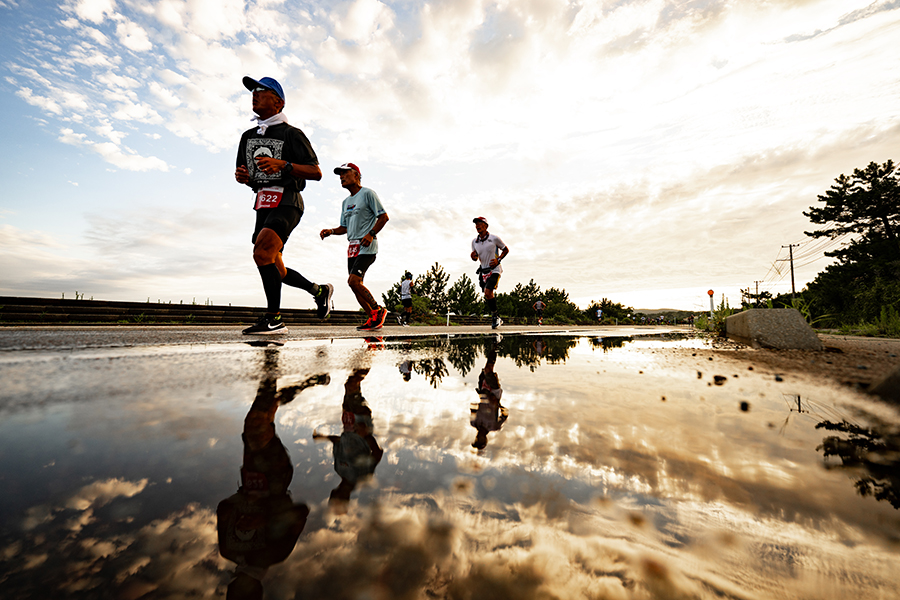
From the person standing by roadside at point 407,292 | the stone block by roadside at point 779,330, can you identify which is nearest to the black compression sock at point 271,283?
the stone block by roadside at point 779,330

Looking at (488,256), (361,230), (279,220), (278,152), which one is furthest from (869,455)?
(488,256)

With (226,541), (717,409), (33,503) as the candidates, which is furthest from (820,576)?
(33,503)

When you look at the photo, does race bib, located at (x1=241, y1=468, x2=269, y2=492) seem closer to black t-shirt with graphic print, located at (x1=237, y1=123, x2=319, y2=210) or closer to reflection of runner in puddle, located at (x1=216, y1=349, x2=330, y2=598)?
reflection of runner in puddle, located at (x1=216, y1=349, x2=330, y2=598)

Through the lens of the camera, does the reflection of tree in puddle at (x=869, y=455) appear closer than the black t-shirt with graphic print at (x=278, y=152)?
Yes

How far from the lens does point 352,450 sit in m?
0.92

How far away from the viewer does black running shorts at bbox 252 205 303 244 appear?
4.35 metres

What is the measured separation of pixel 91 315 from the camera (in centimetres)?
940

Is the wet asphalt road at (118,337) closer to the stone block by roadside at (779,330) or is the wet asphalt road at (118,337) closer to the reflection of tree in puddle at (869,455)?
the reflection of tree in puddle at (869,455)

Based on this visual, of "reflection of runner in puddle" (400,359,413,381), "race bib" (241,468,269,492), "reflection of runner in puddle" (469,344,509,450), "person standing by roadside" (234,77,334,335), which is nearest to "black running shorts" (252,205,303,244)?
"person standing by roadside" (234,77,334,335)

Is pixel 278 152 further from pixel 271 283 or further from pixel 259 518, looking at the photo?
pixel 259 518

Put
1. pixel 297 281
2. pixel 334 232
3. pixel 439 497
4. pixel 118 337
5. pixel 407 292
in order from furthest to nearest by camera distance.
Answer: pixel 407 292, pixel 334 232, pixel 297 281, pixel 118 337, pixel 439 497

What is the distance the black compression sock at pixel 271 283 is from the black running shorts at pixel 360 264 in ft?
5.26

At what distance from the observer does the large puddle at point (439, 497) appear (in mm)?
495

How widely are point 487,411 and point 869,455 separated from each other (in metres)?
0.97
